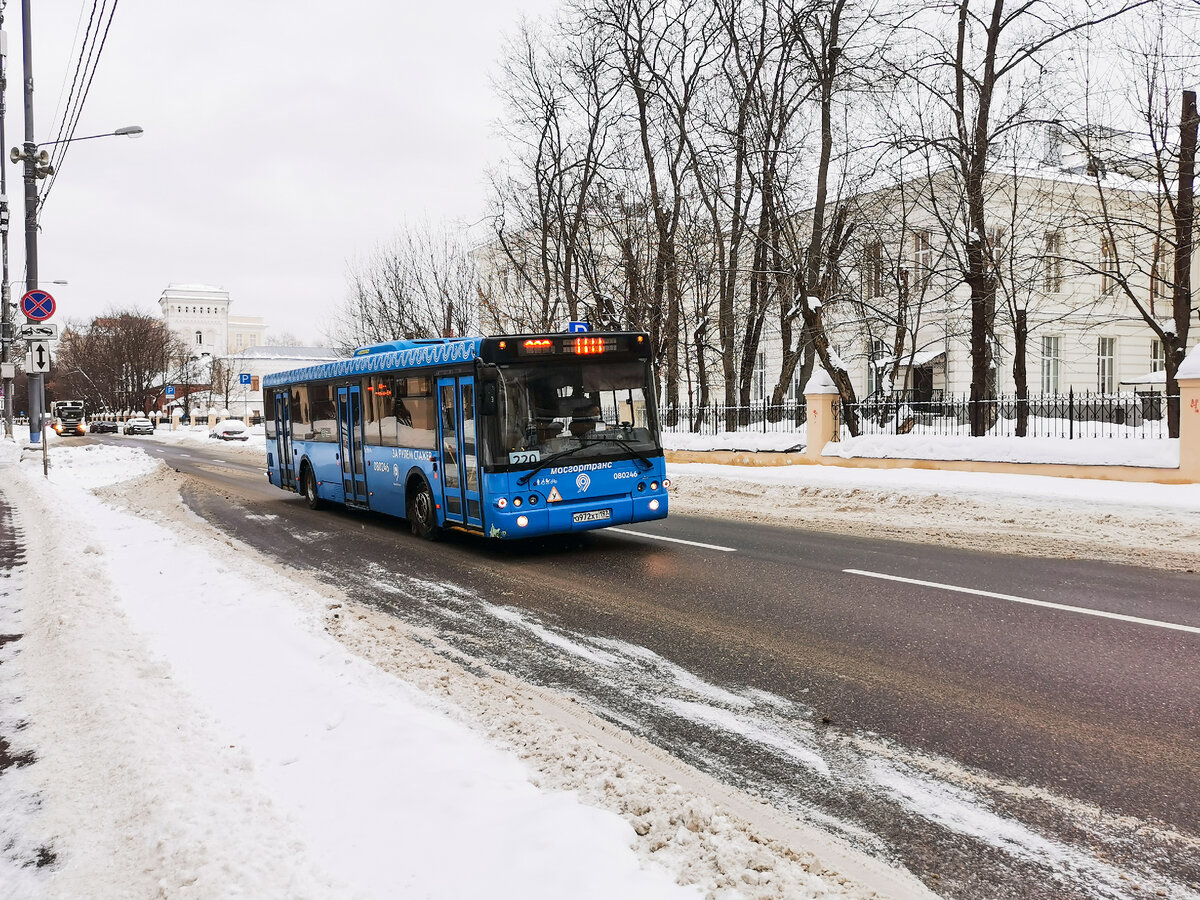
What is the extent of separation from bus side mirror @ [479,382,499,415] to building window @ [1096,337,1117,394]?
39.2 metres

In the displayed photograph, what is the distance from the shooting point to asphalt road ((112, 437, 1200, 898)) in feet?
12.1

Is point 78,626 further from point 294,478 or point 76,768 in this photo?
point 294,478

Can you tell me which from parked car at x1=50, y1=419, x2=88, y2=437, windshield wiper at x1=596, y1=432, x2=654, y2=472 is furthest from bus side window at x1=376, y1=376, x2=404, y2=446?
parked car at x1=50, y1=419, x2=88, y2=437

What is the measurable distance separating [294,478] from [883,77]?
16184 mm

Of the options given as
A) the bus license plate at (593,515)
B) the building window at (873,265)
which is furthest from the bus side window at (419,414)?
the building window at (873,265)

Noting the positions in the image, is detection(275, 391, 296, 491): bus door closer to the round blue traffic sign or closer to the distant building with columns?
the round blue traffic sign

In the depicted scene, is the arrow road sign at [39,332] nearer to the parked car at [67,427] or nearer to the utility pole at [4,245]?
the utility pole at [4,245]

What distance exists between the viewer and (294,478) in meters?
18.2

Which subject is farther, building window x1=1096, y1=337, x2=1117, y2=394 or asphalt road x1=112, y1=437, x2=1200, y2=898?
building window x1=1096, y1=337, x2=1117, y2=394

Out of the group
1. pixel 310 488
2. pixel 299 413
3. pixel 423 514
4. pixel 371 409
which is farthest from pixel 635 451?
pixel 299 413

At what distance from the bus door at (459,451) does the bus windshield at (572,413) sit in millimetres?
449

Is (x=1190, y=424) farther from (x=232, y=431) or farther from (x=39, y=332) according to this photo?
(x=232, y=431)

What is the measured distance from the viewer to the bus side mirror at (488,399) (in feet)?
34.4

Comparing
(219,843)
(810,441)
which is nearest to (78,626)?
(219,843)
